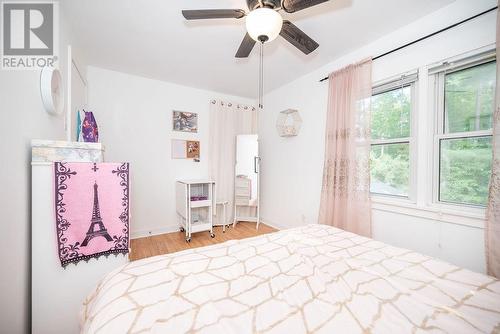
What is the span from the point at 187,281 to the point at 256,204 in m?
2.81

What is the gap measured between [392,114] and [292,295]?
2.15 metres

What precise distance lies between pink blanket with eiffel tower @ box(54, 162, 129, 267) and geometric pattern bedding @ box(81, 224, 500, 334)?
458 millimetres

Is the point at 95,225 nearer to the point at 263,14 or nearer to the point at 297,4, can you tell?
the point at 263,14

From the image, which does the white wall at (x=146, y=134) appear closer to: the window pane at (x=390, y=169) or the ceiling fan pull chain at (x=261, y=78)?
the ceiling fan pull chain at (x=261, y=78)

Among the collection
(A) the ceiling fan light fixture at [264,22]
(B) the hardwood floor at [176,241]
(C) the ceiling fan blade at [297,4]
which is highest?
(C) the ceiling fan blade at [297,4]

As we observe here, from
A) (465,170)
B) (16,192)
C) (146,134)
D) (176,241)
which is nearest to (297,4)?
(465,170)

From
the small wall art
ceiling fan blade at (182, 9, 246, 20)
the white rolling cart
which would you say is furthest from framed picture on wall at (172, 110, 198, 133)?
ceiling fan blade at (182, 9, 246, 20)

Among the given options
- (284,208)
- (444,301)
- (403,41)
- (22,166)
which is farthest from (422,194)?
(22,166)

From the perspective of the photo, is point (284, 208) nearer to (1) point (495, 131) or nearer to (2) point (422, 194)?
(2) point (422, 194)

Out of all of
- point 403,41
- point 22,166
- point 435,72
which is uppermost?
point 403,41

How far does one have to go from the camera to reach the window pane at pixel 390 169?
1996 mm

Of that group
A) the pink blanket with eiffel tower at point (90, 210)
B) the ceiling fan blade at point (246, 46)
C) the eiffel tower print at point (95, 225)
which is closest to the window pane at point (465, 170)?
the ceiling fan blade at point (246, 46)

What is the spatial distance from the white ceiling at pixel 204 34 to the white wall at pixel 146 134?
261 millimetres

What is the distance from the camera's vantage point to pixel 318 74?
2.77 m
